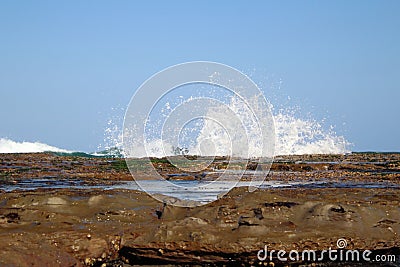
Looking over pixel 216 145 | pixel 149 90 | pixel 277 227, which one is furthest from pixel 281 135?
pixel 277 227

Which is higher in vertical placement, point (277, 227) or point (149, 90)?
point (149, 90)

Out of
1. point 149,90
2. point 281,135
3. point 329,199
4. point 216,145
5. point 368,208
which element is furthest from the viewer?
point 281,135

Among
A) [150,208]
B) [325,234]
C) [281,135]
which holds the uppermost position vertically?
[281,135]

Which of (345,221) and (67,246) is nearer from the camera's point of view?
(67,246)

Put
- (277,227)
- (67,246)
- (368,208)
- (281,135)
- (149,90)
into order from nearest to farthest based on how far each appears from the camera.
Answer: (67,246)
(277,227)
(368,208)
(149,90)
(281,135)

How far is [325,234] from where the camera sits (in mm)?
7098

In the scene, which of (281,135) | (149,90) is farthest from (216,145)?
(149,90)

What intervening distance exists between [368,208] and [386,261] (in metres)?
1.15

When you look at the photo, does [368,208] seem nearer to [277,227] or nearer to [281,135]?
[277,227]

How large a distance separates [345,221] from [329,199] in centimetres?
158

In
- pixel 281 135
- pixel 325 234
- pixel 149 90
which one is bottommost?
pixel 325 234

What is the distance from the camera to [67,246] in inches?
266

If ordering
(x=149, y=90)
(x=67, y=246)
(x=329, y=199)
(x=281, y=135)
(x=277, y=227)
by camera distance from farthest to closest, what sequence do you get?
(x=281, y=135), (x=149, y=90), (x=329, y=199), (x=277, y=227), (x=67, y=246)

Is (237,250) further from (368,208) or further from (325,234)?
(368,208)
